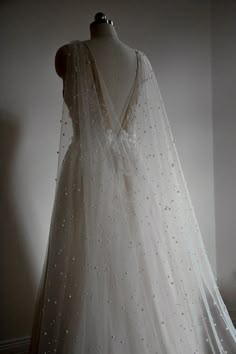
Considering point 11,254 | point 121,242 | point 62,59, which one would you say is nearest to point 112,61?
point 62,59

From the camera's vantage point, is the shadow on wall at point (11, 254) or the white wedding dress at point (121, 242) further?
the shadow on wall at point (11, 254)

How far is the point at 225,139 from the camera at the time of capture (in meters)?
2.39

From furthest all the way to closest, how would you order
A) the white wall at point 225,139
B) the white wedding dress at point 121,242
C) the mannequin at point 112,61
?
1. the white wall at point 225,139
2. the mannequin at point 112,61
3. the white wedding dress at point 121,242

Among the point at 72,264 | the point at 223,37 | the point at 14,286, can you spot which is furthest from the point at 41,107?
the point at 223,37

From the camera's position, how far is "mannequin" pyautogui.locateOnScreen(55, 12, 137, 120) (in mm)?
1406

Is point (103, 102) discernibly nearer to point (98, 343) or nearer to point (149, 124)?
point (149, 124)

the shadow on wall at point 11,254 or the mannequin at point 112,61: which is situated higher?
the mannequin at point 112,61

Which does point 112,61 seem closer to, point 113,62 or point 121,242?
point 113,62

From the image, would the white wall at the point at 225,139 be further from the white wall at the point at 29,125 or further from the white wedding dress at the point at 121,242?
the white wedding dress at the point at 121,242

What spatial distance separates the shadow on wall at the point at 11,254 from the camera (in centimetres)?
190

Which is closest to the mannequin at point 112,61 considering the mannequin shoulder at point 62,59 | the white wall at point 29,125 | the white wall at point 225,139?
the mannequin shoulder at point 62,59

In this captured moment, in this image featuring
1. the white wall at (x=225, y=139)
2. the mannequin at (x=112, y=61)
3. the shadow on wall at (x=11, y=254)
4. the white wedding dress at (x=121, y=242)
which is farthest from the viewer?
the white wall at (x=225, y=139)

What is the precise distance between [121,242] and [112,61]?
0.64 metres

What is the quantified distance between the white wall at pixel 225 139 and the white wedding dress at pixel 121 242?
97 centimetres
